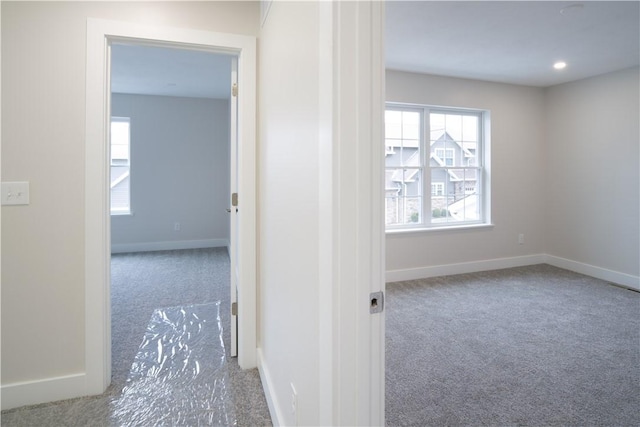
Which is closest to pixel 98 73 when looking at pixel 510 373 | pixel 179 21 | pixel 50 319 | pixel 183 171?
pixel 179 21

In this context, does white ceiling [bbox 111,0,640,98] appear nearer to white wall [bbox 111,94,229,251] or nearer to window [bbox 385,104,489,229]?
window [bbox 385,104,489,229]

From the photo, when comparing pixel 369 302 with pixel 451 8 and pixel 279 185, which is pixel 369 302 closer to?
pixel 279 185

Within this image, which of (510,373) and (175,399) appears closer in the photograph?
(175,399)

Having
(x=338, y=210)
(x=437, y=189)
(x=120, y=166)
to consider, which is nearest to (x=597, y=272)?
(x=437, y=189)

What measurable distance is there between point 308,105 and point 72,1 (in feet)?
5.33

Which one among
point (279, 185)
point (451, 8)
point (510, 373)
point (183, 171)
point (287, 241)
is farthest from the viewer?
point (183, 171)

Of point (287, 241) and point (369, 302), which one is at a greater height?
point (287, 241)

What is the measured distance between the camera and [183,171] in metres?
5.70

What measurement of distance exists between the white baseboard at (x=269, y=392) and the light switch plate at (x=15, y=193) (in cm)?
155

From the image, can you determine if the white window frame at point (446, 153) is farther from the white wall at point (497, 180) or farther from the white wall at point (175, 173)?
the white wall at point (175, 173)

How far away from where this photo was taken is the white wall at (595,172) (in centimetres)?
375

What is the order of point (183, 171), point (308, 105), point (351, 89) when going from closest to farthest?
point (351, 89)
point (308, 105)
point (183, 171)

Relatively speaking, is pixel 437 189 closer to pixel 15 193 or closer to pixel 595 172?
pixel 595 172

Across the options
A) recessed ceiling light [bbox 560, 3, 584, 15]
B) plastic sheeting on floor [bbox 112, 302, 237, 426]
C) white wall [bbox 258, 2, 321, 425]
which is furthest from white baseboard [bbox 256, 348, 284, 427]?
recessed ceiling light [bbox 560, 3, 584, 15]
